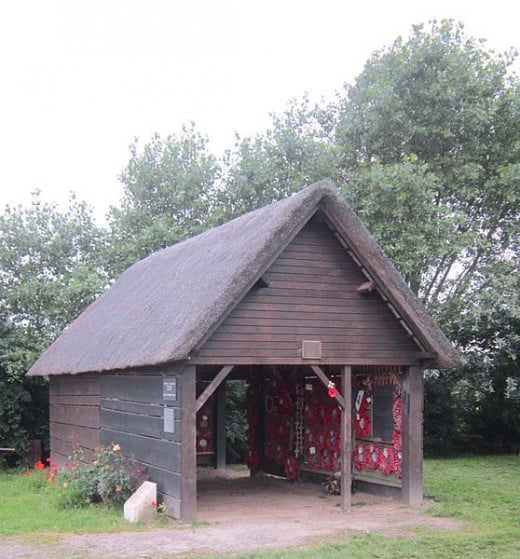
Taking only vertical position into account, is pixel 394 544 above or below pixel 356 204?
below

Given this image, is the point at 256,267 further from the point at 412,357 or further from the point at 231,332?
the point at 412,357

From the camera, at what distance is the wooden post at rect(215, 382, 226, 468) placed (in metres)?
17.1

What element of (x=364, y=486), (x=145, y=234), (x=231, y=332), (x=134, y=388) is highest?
(x=145, y=234)

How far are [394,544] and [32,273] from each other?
14120mm

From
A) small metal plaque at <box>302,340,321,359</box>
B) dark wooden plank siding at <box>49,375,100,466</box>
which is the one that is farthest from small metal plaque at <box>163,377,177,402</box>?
dark wooden plank siding at <box>49,375,100,466</box>

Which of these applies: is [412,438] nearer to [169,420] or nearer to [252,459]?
[169,420]

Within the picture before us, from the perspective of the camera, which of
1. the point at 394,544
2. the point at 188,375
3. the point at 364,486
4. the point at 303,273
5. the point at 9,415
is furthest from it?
the point at 9,415

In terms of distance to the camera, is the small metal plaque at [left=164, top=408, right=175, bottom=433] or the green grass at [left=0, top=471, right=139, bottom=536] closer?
the green grass at [left=0, top=471, right=139, bottom=536]

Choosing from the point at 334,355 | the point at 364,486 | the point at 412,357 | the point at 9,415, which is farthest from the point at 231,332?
the point at 9,415

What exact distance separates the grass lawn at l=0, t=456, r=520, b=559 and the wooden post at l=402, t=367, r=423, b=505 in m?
0.45

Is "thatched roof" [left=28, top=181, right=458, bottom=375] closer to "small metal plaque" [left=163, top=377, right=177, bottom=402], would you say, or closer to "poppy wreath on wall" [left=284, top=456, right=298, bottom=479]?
"small metal plaque" [left=163, top=377, right=177, bottom=402]

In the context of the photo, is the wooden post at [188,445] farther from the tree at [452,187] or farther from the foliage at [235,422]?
the tree at [452,187]

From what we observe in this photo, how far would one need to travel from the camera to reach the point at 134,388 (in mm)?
12117

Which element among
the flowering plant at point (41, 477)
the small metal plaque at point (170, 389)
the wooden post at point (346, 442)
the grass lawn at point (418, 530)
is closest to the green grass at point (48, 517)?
the grass lawn at point (418, 530)
